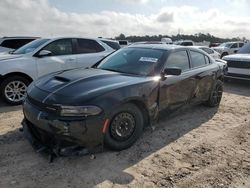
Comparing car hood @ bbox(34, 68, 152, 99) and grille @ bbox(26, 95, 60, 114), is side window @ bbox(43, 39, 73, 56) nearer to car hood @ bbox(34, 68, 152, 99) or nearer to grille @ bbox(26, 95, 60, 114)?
car hood @ bbox(34, 68, 152, 99)

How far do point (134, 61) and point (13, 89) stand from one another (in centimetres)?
330

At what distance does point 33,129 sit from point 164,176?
6.40 feet

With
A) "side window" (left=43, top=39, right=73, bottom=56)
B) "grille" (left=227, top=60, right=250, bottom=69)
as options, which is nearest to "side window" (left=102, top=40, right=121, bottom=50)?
"side window" (left=43, top=39, right=73, bottom=56)

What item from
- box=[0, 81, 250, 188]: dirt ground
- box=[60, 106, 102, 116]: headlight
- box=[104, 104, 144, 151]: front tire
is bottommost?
box=[0, 81, 250, 188]: dirt ground

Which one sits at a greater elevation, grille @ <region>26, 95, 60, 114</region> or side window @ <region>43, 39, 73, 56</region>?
side window @ <region>43, 39, 73, 56</region>

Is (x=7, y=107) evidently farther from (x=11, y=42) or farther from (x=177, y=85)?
(x=11, y=42)

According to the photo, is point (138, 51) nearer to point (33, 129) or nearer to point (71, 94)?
point (71, 94)

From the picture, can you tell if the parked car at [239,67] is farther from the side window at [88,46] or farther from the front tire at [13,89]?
the front tire at [13,89]

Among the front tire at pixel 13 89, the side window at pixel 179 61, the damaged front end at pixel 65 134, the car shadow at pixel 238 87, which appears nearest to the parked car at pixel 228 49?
the car shadow at pixel 238 87

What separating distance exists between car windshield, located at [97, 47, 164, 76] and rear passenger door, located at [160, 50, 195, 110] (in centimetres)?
25

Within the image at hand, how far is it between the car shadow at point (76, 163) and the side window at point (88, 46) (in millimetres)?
3399

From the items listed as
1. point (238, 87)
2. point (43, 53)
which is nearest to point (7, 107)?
point (43, 53)

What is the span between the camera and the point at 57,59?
23.0 feet

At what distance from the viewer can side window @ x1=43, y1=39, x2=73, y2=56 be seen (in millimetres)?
6941
